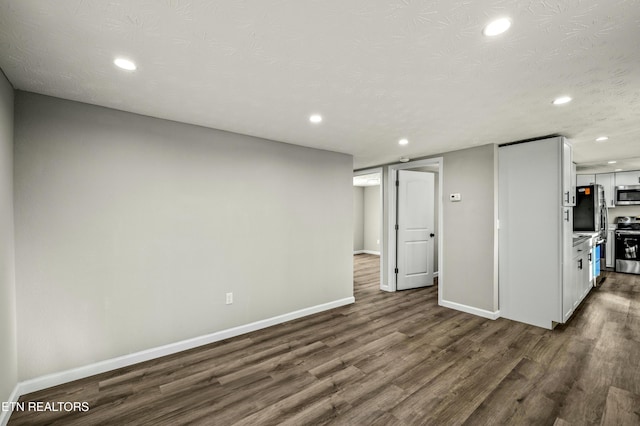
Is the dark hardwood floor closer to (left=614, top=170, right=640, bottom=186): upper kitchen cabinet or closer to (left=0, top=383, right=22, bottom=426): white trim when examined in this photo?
(left=0, top=383, right=22, bottom=426): white trim

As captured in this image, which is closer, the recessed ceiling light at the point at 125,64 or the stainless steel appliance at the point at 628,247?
the recessed ceiling light at the point at 125,64

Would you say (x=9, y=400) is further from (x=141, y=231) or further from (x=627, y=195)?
(x=627, y=195)

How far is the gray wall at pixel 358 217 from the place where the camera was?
9.56 m

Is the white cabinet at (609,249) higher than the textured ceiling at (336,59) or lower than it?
lower

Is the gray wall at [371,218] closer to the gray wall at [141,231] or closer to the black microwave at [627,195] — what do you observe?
the black microwave at [627,195]

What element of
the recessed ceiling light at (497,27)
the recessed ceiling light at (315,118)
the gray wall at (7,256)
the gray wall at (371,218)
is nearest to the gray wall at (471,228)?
the recessed ceiling light at (315,118)

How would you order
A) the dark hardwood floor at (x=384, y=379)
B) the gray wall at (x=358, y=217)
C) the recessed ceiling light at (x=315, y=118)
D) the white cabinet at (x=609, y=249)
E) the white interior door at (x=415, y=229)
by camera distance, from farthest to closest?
1. the gray wall at (x=358, y=217)
2. the white cabinet at (x=609, y=249)
3. the white interior door at (x=415, y=229)
4. the recessed ceiling light at (x=315, y=118)
5. the dark hardwood floor at (x=384, y=379)

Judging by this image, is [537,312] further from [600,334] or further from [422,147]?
[422,147]

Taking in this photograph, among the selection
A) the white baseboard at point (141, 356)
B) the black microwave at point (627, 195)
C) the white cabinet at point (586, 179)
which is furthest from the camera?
the white cabinet at point (586, 179)

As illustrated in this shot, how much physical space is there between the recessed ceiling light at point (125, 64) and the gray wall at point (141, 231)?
94 centimetres

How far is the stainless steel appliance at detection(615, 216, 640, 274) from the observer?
5.97 meters

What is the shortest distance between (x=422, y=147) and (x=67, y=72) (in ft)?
12.4

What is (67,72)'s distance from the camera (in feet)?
6.24

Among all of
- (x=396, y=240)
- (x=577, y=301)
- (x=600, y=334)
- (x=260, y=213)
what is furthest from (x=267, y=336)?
(x=577, y=301)
